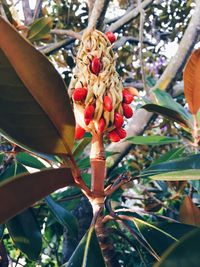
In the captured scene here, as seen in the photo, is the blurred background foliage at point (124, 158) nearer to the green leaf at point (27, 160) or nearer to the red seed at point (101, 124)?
the green leaf at point (27, 160)

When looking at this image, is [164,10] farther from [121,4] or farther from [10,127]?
[10,127]

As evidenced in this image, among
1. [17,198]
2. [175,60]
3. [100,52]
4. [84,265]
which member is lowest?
[84,265]

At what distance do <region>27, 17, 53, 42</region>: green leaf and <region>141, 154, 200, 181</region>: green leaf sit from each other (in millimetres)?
1389

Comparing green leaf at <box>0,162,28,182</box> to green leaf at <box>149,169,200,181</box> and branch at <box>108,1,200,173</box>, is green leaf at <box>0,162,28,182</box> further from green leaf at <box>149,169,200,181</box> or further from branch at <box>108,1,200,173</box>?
branch at <box>108,1,200,173</box>

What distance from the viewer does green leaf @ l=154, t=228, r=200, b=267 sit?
A: 0.45 m

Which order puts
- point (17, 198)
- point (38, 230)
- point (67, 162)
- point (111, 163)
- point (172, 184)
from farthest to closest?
point (172, 184) < point (111, 163) < point (38, 230) < point (67, 162) < point (17, 198)

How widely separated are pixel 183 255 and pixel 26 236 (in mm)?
662

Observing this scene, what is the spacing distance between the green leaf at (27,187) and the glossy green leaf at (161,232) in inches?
8.7

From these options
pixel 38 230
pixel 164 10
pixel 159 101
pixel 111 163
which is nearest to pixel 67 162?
pixel 38 230

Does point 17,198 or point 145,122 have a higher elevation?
point 145,122

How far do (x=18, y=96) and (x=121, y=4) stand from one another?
291 cm

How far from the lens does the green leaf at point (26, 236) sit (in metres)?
1.04

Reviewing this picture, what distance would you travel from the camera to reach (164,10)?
3.36 meters

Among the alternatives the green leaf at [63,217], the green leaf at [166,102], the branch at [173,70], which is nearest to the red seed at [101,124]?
the green leaf at [63,217]
